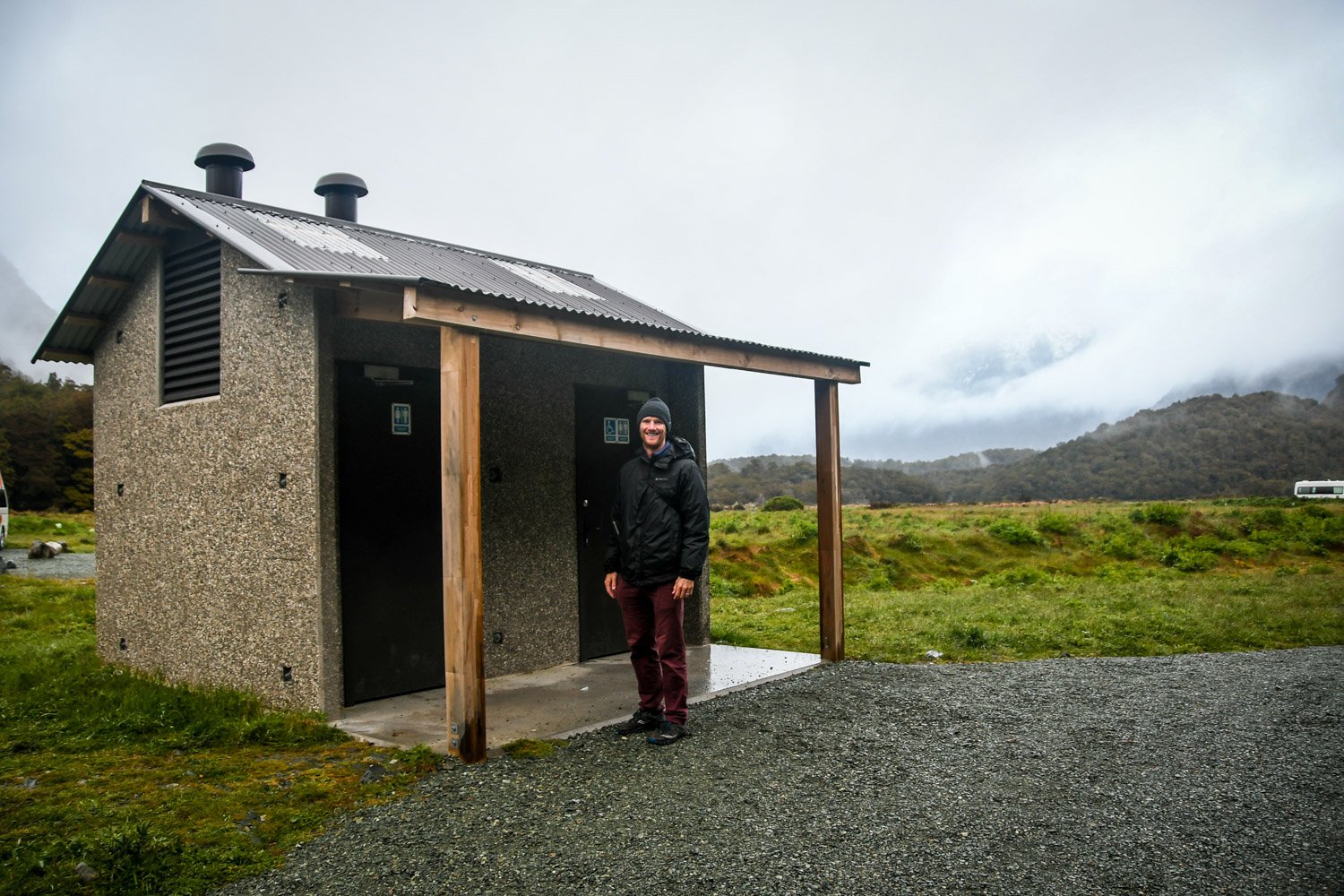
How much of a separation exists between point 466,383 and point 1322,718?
17.6 ft

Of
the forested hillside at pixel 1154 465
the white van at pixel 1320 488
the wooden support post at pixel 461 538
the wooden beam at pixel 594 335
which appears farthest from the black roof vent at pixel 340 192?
the white van at pixel 1320 488

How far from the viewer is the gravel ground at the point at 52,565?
1459 centimetres

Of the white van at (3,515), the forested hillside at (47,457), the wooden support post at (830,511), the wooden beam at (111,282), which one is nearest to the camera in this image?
the wooden beam at (111,282)

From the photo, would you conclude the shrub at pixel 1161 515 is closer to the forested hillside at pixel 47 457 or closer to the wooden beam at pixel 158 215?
the wooden beam at pixel 158 215

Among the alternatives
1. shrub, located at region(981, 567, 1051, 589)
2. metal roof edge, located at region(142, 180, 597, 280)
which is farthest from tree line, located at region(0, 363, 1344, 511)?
metal roof edge, located at region(142, 180, 597, 280)

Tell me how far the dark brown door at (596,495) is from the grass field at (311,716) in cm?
156

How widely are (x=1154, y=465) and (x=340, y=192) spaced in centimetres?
5923

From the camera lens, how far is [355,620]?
18.9 feet

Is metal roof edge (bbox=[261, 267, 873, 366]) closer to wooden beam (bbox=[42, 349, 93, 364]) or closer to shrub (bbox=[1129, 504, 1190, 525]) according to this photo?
wooden beam (bbox=[42, 349, 93, 364])

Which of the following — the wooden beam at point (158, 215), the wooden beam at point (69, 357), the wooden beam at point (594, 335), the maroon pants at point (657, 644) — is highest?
the wooden beam at point (158, 215)

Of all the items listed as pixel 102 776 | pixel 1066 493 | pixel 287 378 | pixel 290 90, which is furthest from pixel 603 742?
pixel 1066 493

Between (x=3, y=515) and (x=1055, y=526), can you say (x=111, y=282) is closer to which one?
(x=3, y=515)

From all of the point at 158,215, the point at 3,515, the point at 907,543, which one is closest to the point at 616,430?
the point at 158,215

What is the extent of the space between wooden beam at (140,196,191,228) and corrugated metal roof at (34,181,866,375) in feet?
0.23
